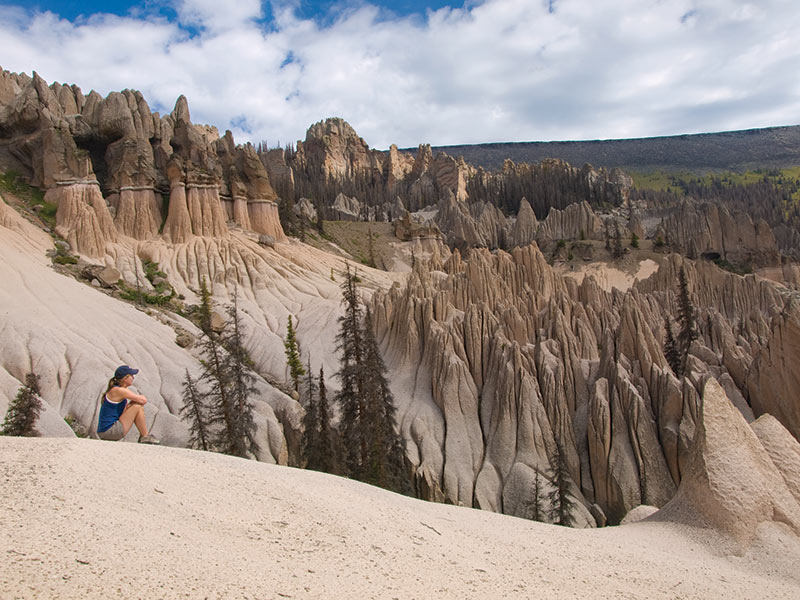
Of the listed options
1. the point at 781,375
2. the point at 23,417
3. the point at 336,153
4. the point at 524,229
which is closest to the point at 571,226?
the point at 524,229

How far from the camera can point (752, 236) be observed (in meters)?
75.6

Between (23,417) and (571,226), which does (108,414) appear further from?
(571,226)

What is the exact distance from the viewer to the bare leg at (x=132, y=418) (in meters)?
9.40

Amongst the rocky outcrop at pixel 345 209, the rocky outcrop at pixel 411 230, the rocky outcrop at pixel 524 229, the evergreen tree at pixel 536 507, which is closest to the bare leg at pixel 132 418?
the evergreen tree at pixel 536 507

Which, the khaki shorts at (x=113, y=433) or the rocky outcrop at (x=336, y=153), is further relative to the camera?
the rocky outcrop at (x=336, y=153)

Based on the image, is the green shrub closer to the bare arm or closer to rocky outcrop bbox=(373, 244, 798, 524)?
rocky outcrop bbox=(373, 244, 798, 524)

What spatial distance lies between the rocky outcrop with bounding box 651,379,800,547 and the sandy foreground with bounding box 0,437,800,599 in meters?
0.38

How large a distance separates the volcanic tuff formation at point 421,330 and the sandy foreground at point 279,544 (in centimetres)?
256

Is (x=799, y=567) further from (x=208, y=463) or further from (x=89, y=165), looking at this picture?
(x=89, y=165)

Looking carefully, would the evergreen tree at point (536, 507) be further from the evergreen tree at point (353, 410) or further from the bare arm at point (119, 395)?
the bare arm at point (119, 395)

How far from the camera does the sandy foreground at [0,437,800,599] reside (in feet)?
15.0

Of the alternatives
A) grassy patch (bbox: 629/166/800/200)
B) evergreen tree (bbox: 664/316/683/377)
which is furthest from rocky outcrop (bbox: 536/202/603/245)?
grassy patch (bbox: 629/166/800/200)

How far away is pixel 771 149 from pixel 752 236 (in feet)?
515

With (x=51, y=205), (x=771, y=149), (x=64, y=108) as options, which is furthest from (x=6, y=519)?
(x=771, y=149)
